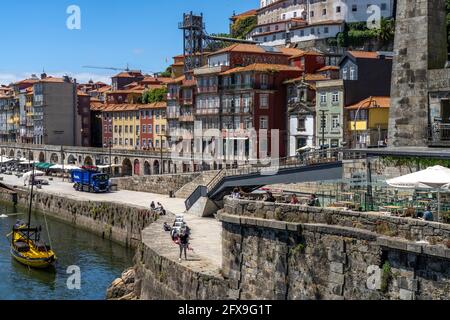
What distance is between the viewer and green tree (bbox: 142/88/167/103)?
102 meters

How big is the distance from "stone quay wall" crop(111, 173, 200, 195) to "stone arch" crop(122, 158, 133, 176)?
16.2 meters

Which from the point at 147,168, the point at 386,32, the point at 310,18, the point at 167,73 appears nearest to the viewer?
the point at 147,168

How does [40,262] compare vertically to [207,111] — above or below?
below

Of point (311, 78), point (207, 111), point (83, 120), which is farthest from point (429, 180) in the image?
point (83, 120)

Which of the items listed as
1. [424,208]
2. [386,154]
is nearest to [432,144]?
[386,154]

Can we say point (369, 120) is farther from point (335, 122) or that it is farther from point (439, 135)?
point (439, 135)

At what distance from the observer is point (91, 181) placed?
228ft

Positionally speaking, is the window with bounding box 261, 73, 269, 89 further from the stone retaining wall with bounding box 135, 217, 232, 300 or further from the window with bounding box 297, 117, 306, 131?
the stone retaining wall with bounding box 135, 217, 232, 300

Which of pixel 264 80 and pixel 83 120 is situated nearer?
pixel 264 80

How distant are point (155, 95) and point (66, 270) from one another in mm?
65023

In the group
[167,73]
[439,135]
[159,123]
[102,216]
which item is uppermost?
[167,73]

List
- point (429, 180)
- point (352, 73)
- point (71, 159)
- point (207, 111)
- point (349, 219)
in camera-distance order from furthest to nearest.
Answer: point (71, 159) → point (207, 111) → point (352, 73) → point (349, 219) → point (429, 180)

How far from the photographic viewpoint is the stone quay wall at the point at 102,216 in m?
49.8
